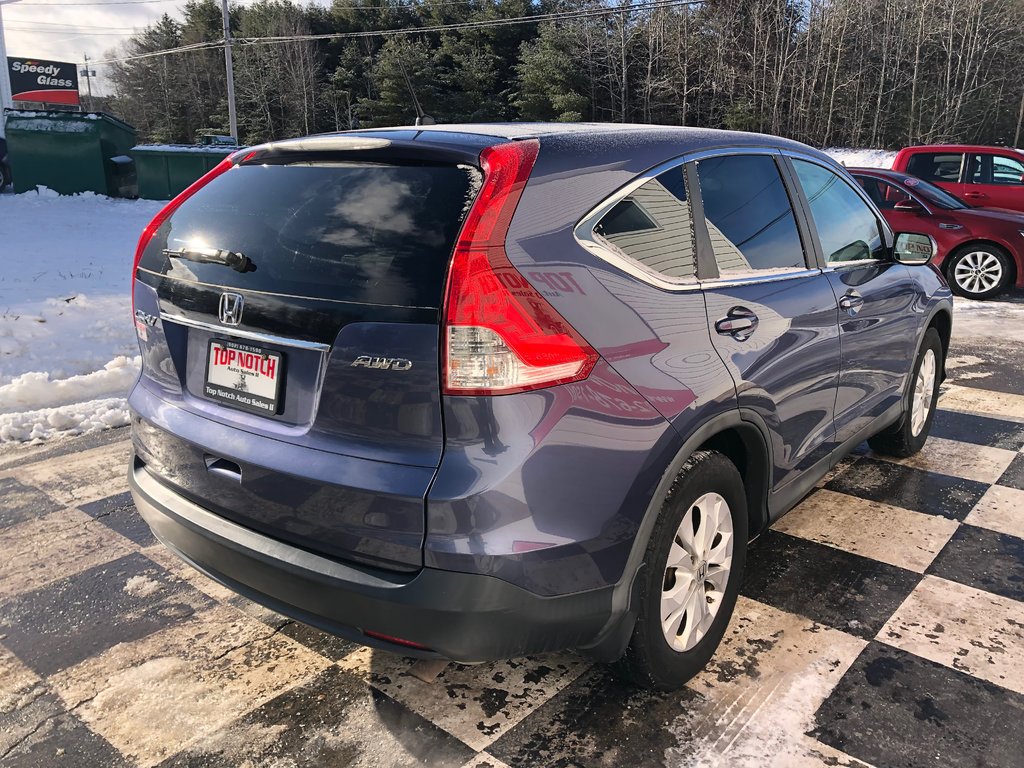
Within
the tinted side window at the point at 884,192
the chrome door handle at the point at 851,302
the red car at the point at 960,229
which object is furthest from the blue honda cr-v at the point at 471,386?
the red car at the point at 960,229

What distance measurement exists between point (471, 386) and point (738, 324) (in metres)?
1.06

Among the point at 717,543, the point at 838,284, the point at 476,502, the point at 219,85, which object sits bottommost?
the point at 717,543

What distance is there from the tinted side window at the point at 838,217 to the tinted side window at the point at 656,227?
3.62 feet

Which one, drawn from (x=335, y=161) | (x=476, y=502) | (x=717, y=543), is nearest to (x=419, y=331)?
(x=476, y=502)

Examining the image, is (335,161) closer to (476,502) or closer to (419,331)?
(419,331)

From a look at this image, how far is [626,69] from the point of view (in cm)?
4597

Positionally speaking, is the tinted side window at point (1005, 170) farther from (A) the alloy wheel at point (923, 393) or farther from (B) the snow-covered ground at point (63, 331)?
(B) the snow-covered ground at point (63, 331)

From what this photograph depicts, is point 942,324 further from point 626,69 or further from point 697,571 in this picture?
point 626,69

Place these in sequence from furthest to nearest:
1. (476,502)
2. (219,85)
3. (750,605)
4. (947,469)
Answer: (219,85), (947,469), (750,605), (476,502)

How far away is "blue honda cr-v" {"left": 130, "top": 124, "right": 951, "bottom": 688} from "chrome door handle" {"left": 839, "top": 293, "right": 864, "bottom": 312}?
0.61 m

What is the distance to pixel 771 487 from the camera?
2.73 metres

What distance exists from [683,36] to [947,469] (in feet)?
147

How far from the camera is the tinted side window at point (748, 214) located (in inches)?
98.8

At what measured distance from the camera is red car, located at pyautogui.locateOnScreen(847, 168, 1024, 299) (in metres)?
9.72
